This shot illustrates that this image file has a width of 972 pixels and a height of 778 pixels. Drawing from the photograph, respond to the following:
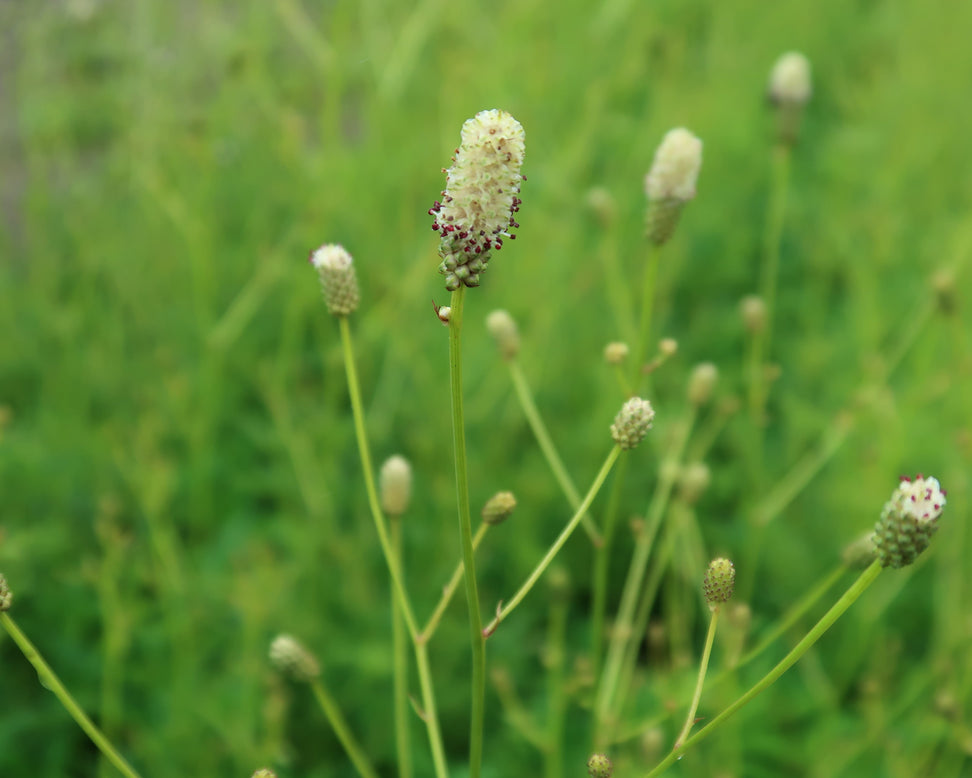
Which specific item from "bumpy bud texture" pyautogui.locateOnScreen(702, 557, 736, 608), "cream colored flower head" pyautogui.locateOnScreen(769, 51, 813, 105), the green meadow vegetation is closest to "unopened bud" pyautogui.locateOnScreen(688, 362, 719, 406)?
the green meadow vegetation

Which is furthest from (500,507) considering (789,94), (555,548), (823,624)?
(789,94)

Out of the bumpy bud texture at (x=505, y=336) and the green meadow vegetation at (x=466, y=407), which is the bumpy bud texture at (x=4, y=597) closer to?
the green meadow vegetation at (x=466, y=407)

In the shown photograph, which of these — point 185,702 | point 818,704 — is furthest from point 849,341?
point 185,702

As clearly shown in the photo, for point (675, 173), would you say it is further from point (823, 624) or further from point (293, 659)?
point (293, 659)

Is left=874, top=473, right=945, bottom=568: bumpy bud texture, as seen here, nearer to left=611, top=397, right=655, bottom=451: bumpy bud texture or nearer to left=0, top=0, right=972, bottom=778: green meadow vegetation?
left=0, top=0, right=972, bottom=778: green meadow vegetation

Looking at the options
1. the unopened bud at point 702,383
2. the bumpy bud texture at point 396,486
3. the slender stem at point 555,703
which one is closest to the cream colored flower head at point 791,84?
the unopened bud at point 702,383
